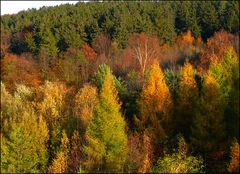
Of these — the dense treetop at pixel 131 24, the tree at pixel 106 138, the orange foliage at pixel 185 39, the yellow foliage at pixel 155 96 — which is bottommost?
the tree at pixel 106 138

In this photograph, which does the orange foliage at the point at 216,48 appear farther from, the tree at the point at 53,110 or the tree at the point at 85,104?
the tree at the point at 53,110

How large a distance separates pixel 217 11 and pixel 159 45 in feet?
56.9

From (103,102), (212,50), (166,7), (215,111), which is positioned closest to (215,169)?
(215,111)

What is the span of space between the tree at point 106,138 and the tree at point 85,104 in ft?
21.2

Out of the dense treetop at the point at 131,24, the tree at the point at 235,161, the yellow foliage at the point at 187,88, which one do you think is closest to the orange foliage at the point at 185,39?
the dense treetop at the point at 131,24

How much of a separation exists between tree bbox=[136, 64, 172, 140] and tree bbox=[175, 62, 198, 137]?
46.3 inches

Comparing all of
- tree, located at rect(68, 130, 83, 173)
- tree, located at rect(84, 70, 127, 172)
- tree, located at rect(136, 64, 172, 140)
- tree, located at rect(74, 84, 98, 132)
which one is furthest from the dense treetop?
tree, located at rect(84, 70, 127, 172)

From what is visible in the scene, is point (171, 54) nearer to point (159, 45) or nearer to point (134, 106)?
point (159, 45)

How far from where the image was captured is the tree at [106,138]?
108 feet

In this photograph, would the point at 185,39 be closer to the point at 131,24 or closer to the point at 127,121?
the point at 131,24

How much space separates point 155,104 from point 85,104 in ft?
25.9

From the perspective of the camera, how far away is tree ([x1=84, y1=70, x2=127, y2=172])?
33.1m

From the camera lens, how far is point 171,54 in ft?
273

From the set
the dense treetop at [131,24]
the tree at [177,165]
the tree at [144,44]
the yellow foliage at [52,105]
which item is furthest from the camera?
the dense treetop at [131,24]
